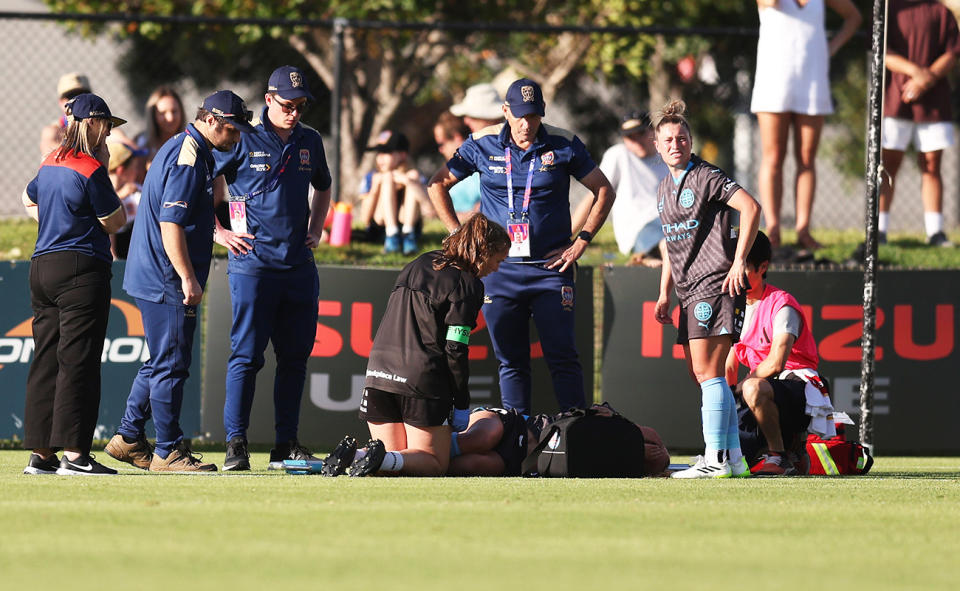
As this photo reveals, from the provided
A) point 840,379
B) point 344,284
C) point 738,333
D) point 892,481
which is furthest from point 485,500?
point 840,379

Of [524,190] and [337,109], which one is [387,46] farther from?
[524,190]

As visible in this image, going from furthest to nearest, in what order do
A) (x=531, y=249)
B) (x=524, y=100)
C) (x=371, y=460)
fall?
(x=531, y=249)
(x=524, y=100)
(x=371, y=460)

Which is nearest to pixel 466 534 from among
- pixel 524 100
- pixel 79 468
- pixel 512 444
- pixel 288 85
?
pixel 512 444

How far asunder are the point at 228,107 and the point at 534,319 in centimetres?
229

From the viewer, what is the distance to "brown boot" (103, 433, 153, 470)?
26.3 feet

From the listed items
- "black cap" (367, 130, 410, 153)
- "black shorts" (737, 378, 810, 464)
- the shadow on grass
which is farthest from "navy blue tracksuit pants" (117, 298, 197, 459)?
"black cap" (367, 130, 410, 153)

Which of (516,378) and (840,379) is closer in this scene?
(516,378)

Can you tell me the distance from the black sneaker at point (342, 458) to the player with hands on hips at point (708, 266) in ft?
5.73

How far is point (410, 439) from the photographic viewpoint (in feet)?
24.3

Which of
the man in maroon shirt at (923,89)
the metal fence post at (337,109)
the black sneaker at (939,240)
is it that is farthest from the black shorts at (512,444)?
the black sneaker at (939,240)

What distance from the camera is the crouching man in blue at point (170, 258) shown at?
24.7 ft

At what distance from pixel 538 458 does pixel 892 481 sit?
1.83 m

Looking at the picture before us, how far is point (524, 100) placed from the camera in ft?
28.2

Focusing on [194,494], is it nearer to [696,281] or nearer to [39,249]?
[39,249]
